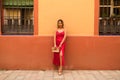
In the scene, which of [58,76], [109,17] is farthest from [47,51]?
[109,17]

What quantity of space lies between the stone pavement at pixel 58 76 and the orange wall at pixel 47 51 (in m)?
0.27

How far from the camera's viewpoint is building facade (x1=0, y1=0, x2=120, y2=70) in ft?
33.0

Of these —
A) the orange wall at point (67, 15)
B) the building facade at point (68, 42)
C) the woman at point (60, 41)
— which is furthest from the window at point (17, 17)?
the woman at point (60, 41)

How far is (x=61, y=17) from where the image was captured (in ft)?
33.0

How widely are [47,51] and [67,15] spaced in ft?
4.26

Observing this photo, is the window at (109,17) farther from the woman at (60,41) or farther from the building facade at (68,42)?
the woman at (60,41)

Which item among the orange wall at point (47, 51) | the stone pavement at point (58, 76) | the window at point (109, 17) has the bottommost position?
the stone pavement at point (58, 76)

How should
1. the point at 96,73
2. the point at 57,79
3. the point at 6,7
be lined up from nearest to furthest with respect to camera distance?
the point at 57,79
the point at 96,73
the point at 6,7

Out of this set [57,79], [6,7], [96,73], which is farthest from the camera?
[6,7]

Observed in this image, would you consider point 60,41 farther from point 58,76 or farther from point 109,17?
point 109,17

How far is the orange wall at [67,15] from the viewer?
33.0ft

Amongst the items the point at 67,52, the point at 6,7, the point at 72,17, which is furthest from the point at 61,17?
the point at 6,7

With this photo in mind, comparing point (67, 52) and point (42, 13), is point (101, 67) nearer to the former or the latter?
point (67, 52)

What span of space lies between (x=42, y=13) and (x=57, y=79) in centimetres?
233
